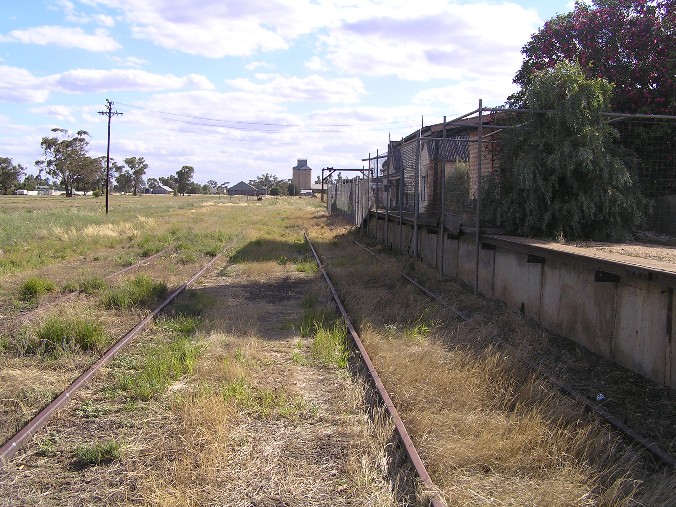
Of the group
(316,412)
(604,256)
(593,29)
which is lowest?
(316,412)

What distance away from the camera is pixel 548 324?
28.5 ft

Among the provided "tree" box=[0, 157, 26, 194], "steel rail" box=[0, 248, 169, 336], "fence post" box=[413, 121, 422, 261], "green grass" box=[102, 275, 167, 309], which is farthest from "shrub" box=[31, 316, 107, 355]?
"tree" box=[0, 157, 26, 194]

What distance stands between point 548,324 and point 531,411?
3588 mm

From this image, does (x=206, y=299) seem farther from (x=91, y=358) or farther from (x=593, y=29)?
(x=593, y=29)

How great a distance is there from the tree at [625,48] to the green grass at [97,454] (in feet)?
40.2

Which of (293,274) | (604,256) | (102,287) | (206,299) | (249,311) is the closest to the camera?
(604,256)

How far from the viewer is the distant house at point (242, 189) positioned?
7003 inches

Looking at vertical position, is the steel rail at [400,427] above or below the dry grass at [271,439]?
above

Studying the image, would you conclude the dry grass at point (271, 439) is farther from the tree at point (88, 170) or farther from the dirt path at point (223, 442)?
the tree at point (88, 170)

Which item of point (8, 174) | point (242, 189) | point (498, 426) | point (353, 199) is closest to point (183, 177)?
point (242, 189)

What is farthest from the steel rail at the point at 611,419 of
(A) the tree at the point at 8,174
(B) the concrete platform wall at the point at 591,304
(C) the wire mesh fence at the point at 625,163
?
(A) the tree at the point at 8,174

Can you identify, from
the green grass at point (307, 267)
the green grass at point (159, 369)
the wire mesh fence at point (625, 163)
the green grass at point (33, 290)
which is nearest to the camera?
the green grass at point (159, 369)

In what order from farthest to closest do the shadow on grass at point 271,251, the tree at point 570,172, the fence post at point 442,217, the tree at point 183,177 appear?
the tree at point 183,177 < the shadow on grass at point 271,251 < the fence post at point 442,217 < the tree at point 570,172

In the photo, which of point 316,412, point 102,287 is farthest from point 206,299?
point 316,412
